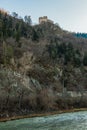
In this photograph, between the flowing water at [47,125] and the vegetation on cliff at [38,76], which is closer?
the flowing water at [47,125]

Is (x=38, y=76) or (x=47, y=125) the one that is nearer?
(x=47, y=125)

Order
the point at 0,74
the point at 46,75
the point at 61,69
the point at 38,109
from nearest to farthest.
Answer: the point at 38,109 → the point at 0,74 → the point at 46,75 → the point at 61,69

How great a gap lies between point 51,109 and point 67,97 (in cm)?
1162

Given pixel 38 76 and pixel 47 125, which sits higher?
pixel 38 76

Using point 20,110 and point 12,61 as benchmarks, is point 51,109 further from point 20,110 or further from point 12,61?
point 12,61

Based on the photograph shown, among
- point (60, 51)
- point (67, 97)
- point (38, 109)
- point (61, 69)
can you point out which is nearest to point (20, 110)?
point (38, 109)

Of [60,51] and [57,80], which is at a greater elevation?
[60,51]

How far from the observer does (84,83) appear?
333 feet

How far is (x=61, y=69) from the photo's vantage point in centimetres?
9862

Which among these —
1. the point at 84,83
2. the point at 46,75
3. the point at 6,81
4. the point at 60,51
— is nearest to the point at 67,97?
the point at 46,75

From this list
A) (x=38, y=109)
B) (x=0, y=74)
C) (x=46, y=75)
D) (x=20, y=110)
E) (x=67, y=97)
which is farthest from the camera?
(x=46, y=75)

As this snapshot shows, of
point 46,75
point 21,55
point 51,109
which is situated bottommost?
point 51,109

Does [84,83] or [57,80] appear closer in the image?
[57,80]

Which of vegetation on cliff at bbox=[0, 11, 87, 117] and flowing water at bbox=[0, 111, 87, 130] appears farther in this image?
vegetation on cliff at bbox=[0, 11, 87, 117]
